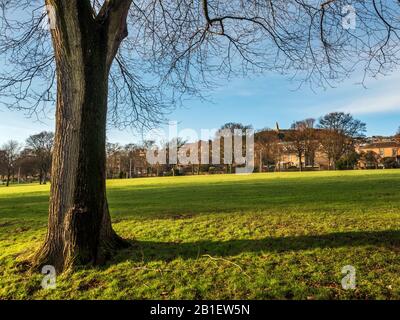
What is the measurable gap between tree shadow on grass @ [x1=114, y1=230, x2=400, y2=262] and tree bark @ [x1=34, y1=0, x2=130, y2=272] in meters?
0.97

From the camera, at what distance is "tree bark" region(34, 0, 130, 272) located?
230 inches

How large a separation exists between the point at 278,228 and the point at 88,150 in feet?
16.5

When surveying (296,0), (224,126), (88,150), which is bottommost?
(88,150)

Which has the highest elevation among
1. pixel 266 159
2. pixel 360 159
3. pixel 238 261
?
pixel 266 159

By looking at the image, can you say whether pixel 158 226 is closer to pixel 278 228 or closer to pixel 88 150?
pixel 278 228

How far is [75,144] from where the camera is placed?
5.85 metres

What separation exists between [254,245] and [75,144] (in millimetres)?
4109

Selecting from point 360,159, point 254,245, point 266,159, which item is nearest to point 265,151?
point 266,159

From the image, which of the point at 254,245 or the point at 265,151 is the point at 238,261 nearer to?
the point at 254,245

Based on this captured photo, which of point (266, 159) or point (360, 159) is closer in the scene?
point (360, 159)

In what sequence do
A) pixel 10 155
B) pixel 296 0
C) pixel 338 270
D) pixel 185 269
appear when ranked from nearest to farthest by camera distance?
pixel 338 270 → pixel 185 269 → pixel 296 0 → pixel 10 155

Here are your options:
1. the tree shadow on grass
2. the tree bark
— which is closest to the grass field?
the tree shadow on grass
